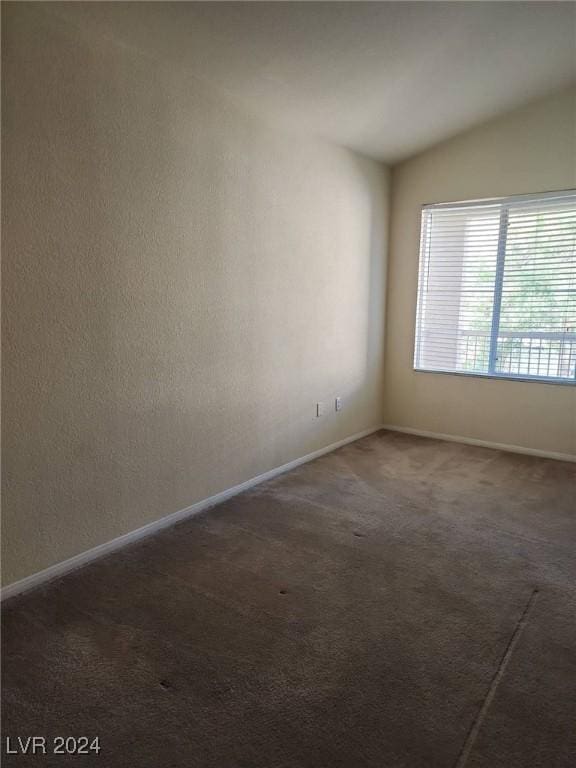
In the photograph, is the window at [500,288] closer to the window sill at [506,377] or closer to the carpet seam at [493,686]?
the window sill at [506,377]

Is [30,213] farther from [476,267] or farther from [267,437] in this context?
[476,267]

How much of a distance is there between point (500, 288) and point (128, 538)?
355 cm

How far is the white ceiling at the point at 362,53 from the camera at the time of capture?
7.60 ft

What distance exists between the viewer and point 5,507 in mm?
2090

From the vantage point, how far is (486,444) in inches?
178

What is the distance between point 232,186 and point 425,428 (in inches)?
117

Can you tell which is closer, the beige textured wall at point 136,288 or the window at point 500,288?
the beige textured wall at point 136,288

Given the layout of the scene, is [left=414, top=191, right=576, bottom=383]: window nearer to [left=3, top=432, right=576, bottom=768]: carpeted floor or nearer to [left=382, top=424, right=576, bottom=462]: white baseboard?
[left=382, top=424, right=576, bottom=462]: white baseboard

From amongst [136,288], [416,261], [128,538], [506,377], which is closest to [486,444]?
[506,377]

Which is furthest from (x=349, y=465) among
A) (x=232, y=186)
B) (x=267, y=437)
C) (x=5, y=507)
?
(x=5, y=507)

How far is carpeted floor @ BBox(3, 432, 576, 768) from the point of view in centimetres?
146

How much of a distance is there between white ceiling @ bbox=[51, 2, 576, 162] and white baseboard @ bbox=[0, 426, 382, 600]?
2.39 meters

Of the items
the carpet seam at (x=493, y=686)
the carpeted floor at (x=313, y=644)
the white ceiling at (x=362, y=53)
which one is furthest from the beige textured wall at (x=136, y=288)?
the carpet seam at (x=493, y=686)

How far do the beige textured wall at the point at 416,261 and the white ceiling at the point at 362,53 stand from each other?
0.27 m
